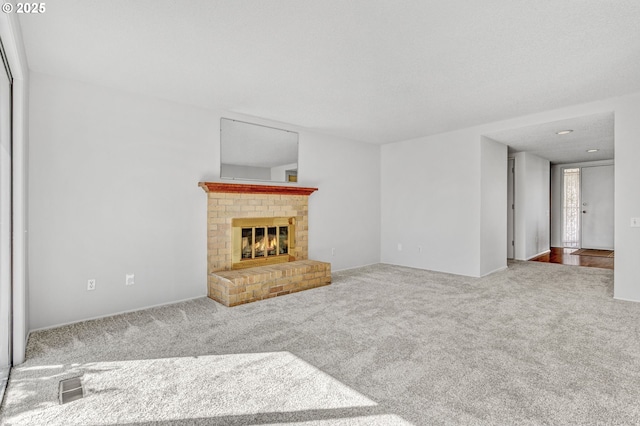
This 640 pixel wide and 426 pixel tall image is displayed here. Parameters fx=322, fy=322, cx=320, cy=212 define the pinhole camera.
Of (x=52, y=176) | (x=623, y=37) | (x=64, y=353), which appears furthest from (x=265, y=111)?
(x=623, y=37)

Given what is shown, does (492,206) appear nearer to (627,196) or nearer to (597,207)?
(627,196)

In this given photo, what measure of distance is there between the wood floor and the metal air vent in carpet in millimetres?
7264

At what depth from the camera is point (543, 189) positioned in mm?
7375

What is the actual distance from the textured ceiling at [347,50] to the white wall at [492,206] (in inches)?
49.1

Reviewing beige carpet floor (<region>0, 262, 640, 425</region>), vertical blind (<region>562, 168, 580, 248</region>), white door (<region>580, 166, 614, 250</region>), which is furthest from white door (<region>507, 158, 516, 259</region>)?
beige carpet floor (<region>0, 262, 640, 425</region>)

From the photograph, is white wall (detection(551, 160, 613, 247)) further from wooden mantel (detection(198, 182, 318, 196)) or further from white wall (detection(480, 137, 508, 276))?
wooden mantel (detection(198, 182, 318, 196))

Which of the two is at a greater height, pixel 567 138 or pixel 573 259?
pixel 567 138

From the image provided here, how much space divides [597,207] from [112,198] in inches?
392

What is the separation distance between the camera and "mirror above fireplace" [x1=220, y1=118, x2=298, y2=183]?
4141 mm

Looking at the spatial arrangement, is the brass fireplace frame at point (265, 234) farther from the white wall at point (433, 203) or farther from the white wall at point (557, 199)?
the white wall at point (557, 199)

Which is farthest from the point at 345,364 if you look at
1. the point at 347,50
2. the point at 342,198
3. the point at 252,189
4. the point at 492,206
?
the point at 492,206

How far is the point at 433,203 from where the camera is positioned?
5.48 metres

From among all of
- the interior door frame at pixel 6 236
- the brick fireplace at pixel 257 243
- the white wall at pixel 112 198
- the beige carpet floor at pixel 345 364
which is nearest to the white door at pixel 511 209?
the beige carpet floor at pixel 345 364

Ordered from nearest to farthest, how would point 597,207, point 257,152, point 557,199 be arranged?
1. point 257,152
2. point 597,207
3. point 557,199
